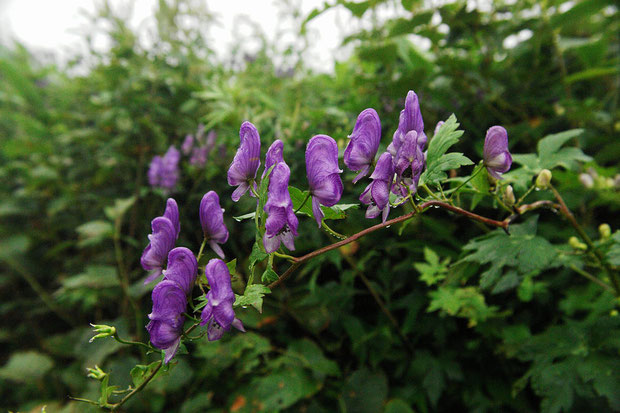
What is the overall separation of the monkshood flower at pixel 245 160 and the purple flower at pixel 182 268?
11 cm

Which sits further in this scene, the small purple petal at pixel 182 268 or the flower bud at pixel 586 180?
the flower bud at pixel 586 180

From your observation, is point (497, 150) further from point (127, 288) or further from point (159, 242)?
point (127, 288)

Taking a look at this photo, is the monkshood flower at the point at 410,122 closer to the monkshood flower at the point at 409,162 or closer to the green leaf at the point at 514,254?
the monkshood flower at the point at 409,162

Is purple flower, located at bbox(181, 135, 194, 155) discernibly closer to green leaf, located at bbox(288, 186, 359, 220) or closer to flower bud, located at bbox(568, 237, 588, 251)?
green leaf, located at bbox(288, 186, 359, 220)

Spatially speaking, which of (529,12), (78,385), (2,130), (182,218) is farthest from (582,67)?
(2,130)

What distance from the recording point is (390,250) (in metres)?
1.10

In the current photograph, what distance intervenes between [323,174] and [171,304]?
0.26 meters

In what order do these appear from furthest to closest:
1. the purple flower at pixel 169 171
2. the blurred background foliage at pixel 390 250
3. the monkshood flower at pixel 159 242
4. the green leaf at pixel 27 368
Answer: the green leaf at pixel 27 368 → the purple flower at pixel 169 171 → the blurred background foliage at pixel 390 250 → the monkshood flower at pixel 159 242

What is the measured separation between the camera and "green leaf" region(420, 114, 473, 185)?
19.8 inches

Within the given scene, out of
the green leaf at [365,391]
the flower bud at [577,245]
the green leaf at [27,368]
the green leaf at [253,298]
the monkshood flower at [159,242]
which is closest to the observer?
the green leaf at [253,298]

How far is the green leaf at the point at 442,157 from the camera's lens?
0.50 metres

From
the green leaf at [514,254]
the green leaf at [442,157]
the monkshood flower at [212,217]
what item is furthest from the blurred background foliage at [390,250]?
the green leaf at [442,157]

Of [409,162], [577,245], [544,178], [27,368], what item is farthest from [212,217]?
[27,368]

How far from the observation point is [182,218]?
1389 millimetres
